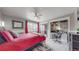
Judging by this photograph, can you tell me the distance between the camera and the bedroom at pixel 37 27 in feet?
5.60

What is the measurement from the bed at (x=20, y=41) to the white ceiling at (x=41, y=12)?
0.32m

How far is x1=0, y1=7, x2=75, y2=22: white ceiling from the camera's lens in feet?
5.62

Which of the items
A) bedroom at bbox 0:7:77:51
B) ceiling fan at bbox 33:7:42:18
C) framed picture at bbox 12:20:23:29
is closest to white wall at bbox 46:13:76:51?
bedroom at bbox 0:7:77:51

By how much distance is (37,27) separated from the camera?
5.90 ft

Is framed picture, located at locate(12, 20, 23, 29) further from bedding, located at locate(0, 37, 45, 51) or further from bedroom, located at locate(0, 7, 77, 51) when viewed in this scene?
bedding, located at locate(0, 37, 45, 51)

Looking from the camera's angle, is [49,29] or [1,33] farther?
[49,29]

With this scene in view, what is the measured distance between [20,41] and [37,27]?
393 mm

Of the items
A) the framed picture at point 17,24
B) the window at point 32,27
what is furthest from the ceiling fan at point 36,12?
the framed picture at point 17,24

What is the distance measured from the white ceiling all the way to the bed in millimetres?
322
